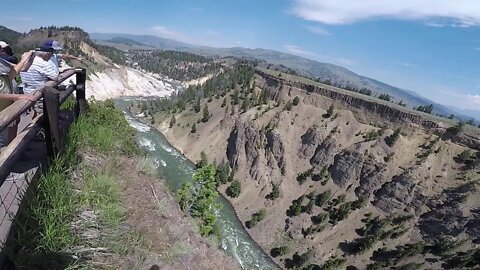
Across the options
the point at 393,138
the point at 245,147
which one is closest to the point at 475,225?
the point at 393,138

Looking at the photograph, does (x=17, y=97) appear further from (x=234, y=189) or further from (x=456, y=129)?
(x=456, y=129)

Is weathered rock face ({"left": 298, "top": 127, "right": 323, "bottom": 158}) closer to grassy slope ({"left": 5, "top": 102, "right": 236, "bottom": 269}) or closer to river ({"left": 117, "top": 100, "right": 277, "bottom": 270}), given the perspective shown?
river ({"left": 117, "top": 100, "right": 277, "bottom": 270})

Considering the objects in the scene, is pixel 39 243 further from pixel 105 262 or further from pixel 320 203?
pixel 320 203

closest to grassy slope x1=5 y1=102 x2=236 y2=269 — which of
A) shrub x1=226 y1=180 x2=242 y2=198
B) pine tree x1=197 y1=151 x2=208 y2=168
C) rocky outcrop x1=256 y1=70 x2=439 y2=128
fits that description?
shrub x1=226 y1=180 x2=242 y2=198

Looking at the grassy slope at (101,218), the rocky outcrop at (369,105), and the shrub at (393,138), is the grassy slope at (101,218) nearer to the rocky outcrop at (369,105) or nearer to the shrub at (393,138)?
the shrub at (393,138)

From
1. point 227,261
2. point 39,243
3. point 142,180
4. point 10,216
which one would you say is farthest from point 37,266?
point 227,261

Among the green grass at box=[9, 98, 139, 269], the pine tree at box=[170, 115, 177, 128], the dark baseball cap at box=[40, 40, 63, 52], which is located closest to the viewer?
the green grass at box=[9, 98, 139, 269]

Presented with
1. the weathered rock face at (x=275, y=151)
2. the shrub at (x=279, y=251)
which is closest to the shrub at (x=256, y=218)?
the shrub at (x=279, y=251)
